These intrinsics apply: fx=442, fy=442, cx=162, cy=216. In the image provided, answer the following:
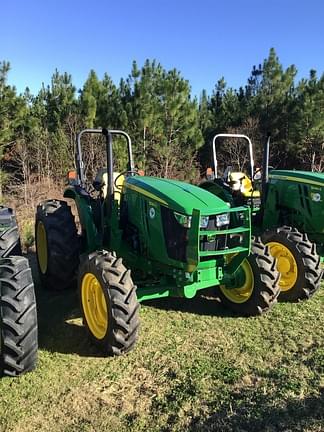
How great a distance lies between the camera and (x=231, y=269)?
4809 millimetres

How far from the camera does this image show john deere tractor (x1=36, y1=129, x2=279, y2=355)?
13.8 ft

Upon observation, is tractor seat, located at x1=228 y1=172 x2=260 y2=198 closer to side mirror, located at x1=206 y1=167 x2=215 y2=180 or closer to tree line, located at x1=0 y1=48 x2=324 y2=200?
side mirror, located at x1=206 y1=167 x2=215 y2=180

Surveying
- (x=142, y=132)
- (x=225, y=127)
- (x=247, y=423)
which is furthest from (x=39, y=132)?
(x=247, y=423)

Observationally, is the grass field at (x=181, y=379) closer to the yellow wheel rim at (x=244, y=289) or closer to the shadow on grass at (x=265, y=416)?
the shadow on grass at (x=265, y=416)

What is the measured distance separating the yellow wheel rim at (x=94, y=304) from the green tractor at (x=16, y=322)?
29.6 inches

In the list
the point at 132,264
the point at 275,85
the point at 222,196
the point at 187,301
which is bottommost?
the point at 187,301

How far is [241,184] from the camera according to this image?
7895 millimetres

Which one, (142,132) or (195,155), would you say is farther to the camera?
(195,155)

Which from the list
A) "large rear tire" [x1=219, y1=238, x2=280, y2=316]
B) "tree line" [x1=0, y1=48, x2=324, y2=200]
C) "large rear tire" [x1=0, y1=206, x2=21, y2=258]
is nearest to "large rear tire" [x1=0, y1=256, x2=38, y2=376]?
"large rear tire" [x1=0, y1=206, x2=21, y2=258]

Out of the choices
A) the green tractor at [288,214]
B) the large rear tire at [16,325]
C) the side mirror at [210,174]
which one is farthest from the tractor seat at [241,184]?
the large rear tire at [16,325]

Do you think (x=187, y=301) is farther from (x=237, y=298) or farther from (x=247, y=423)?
(x=247, y=423)

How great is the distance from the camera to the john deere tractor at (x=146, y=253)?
4195 mm

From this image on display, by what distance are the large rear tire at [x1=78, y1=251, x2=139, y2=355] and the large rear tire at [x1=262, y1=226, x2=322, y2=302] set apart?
244 cm

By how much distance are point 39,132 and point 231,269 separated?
15.5 m
